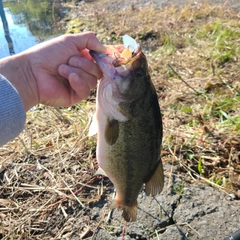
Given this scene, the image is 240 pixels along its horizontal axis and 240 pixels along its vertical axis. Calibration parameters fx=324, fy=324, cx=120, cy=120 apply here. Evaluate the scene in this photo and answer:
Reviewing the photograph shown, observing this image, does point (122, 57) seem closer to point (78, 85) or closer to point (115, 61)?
point (115, 61)

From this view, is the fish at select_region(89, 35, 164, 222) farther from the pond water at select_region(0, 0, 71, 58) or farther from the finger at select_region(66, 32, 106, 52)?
the pond water at select_region(0, 0, 71, 58)

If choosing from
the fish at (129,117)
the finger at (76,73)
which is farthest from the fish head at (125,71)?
the finger at (76,73)

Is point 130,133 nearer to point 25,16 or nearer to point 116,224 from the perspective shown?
point 116,224

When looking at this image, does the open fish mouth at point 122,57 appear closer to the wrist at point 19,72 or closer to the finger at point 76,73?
the finger at point 76,73

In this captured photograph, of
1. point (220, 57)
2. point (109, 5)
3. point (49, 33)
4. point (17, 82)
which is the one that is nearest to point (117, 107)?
point (17, 82)

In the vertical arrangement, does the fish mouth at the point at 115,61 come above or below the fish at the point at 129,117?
above

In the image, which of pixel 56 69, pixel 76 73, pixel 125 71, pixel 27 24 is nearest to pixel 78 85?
pixel 76 73

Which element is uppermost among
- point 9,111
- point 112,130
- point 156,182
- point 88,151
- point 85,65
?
point 85,65
